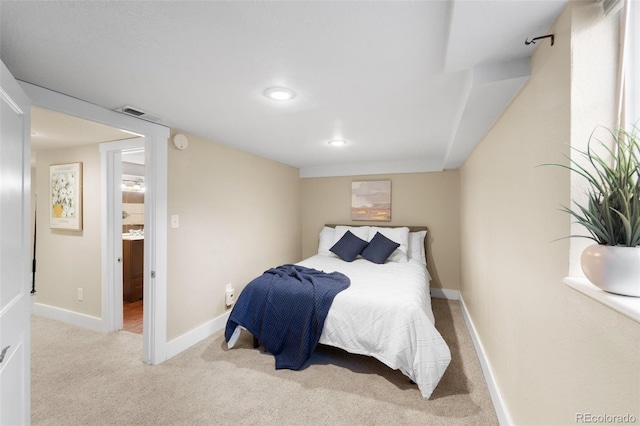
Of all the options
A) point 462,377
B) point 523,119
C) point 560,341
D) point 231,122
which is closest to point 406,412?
point 462,377

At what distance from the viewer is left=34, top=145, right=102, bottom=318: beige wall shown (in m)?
3.23

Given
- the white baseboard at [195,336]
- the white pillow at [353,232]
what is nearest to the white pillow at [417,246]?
the white pillow at [353,232]

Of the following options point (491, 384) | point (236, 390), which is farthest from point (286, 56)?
point (491, 384)

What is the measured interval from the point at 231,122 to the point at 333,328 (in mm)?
2026

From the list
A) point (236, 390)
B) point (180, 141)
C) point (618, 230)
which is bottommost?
point (236, 390)

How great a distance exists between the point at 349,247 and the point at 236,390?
7.97ft

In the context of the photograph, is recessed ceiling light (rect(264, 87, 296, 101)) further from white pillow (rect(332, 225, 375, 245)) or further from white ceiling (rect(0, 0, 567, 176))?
white pillow (rect(332, 225, 375, 245))

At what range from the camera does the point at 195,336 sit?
284cm

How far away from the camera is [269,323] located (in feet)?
8.57

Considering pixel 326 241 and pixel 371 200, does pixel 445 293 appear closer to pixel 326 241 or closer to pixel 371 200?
pixel 371 200

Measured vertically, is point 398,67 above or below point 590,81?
above

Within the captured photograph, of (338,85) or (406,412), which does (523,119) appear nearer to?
(338,85)

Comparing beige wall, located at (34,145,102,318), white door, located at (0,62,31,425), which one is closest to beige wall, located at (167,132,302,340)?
white door, located at (0,62,31,425)

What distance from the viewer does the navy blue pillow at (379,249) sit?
153 inches
